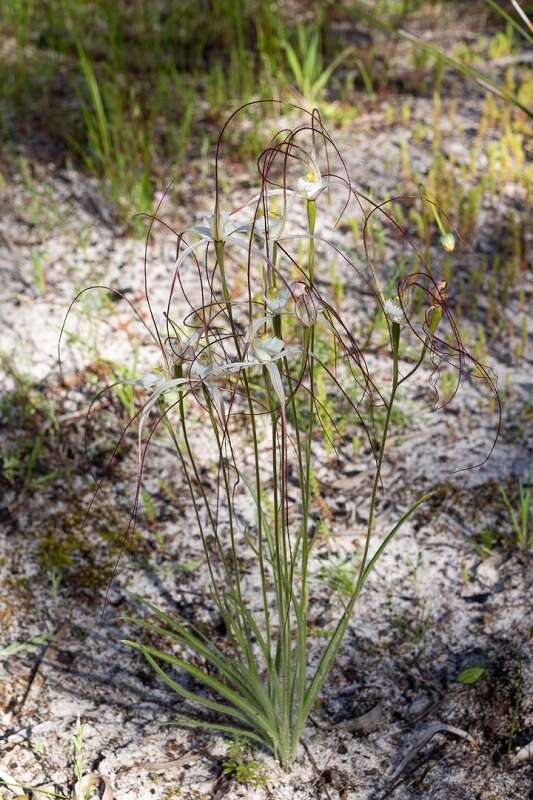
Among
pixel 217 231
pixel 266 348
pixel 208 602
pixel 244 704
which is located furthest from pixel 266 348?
pixel 208 602

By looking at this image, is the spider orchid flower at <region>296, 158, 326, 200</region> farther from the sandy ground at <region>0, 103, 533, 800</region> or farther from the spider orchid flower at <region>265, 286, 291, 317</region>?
the sandy ground at <region>0, 103, 533, 800</region>

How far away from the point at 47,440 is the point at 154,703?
1.01 meters

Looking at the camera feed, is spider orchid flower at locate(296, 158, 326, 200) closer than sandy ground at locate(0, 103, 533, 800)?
Yes

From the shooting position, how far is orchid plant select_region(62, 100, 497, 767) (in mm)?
1419

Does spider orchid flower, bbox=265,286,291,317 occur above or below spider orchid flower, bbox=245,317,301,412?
above

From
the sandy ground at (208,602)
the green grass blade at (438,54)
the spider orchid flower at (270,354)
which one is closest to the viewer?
the spider orchid flower at (270,354)

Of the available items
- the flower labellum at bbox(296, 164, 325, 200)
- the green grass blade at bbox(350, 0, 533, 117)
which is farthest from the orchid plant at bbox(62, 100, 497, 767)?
the green grass blade at bbox(350, 0, 533, 117)

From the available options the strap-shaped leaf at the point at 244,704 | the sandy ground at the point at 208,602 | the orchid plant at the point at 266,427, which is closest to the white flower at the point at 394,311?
the orchid plant at the point at 266,427

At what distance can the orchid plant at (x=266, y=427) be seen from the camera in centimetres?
142

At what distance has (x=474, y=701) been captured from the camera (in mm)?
2086

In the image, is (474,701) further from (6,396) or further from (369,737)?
(6,396)

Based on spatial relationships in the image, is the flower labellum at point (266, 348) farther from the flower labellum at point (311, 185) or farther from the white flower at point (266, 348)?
the flower labellum at point (311, 185)

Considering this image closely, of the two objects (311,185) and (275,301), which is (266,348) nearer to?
(275,301)

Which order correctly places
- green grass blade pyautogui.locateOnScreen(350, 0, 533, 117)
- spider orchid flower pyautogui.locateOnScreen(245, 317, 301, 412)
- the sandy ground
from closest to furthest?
spider orchid flower pyautogui.locateOnScreen(245, 317, 301, 412) → green grass blade pyautogui.locateOnScreen(350, 0, 533, 117) → the sandy ground
